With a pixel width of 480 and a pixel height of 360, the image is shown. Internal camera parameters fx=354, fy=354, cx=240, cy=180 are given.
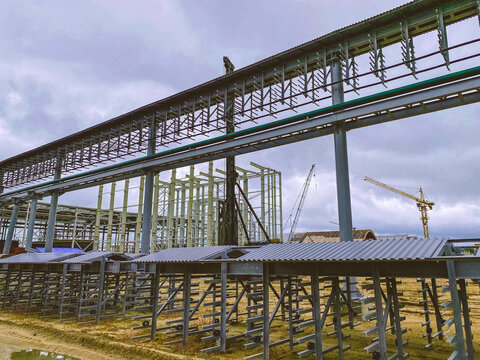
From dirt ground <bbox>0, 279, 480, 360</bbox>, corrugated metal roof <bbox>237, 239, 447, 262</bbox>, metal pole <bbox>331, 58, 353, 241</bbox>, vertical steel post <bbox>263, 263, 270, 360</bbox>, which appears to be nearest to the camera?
corrugated metal roof <bbox>237, 239, 447, 262</bbox>

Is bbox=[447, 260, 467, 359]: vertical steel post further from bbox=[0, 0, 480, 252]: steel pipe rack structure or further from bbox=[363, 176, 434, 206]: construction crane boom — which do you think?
bbox=[363, 176, 434, 206]: construction crane boom

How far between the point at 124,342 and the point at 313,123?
11372mm

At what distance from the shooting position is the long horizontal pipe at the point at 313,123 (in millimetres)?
12901

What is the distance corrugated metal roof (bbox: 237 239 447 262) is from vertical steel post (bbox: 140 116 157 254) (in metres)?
13.5

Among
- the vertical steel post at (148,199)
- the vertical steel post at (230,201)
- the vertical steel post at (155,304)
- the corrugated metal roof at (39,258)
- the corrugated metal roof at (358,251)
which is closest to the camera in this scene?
the corrugated metal roof at (358,251)

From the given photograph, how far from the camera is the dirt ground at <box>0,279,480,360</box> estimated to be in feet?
33.6

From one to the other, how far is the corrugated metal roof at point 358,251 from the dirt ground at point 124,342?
274 cm

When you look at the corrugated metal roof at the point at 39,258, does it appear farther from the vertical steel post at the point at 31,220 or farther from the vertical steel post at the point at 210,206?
the vertical steel post at the point at 210,206

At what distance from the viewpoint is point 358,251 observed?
8133 millimetres

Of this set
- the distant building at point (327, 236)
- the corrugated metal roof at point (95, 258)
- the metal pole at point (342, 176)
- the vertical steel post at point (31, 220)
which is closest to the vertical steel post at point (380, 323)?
the metal pole at point (342, 176)

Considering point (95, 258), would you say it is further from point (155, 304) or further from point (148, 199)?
point (148, 199)

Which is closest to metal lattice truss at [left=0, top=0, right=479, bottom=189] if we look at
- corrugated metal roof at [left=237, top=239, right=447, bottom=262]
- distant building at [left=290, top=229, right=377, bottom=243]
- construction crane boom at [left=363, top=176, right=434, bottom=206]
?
corrugated metal roof at [left=237, top=239, right=447, bottom=262]

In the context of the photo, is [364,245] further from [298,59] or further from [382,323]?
[298,59]

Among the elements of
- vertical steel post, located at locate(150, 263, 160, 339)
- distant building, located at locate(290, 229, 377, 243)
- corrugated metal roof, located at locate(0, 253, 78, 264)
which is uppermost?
distant building, located at locate(290, 229, 377, 243)
